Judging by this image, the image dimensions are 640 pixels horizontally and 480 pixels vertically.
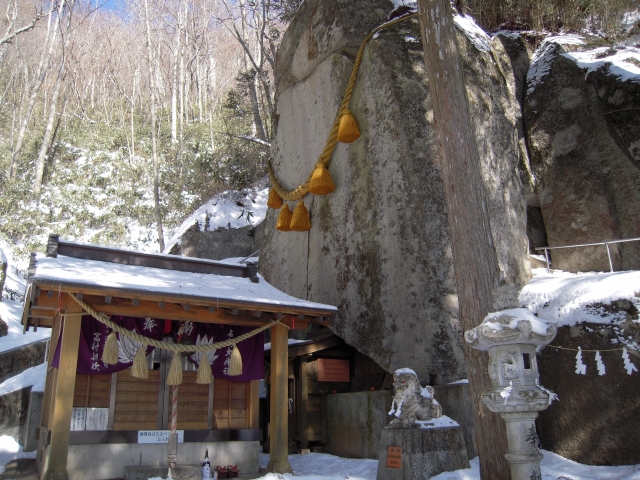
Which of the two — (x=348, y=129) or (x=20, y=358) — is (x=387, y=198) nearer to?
(x=348, y=129)

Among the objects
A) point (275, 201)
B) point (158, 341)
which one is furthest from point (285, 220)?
point (158, 341)

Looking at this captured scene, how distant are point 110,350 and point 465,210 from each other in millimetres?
5403

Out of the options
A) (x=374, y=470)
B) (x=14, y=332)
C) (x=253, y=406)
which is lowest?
(x=374, y=470)

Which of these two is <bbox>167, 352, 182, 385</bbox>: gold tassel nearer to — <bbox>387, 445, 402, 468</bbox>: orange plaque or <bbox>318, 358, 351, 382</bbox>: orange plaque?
<bbox>387, 445, 402, 468</bbox>: orange plaque

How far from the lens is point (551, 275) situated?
11.1 metres

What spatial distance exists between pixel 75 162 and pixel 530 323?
Answer: 2490 centimetres

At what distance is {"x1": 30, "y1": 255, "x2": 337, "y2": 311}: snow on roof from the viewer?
7465 millimetres

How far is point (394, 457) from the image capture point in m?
7.26

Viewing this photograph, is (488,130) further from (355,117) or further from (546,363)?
(546,363)

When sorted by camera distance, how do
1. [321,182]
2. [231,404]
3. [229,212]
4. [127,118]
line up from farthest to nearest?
[127,118] → [229,212] → [321,182] → [231,404]

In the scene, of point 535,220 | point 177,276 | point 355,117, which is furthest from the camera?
point 535,220

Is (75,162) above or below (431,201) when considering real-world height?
above

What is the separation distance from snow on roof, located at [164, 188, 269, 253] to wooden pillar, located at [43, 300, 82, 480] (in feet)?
32.0

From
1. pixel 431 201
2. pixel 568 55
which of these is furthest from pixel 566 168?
pixel 431 201
